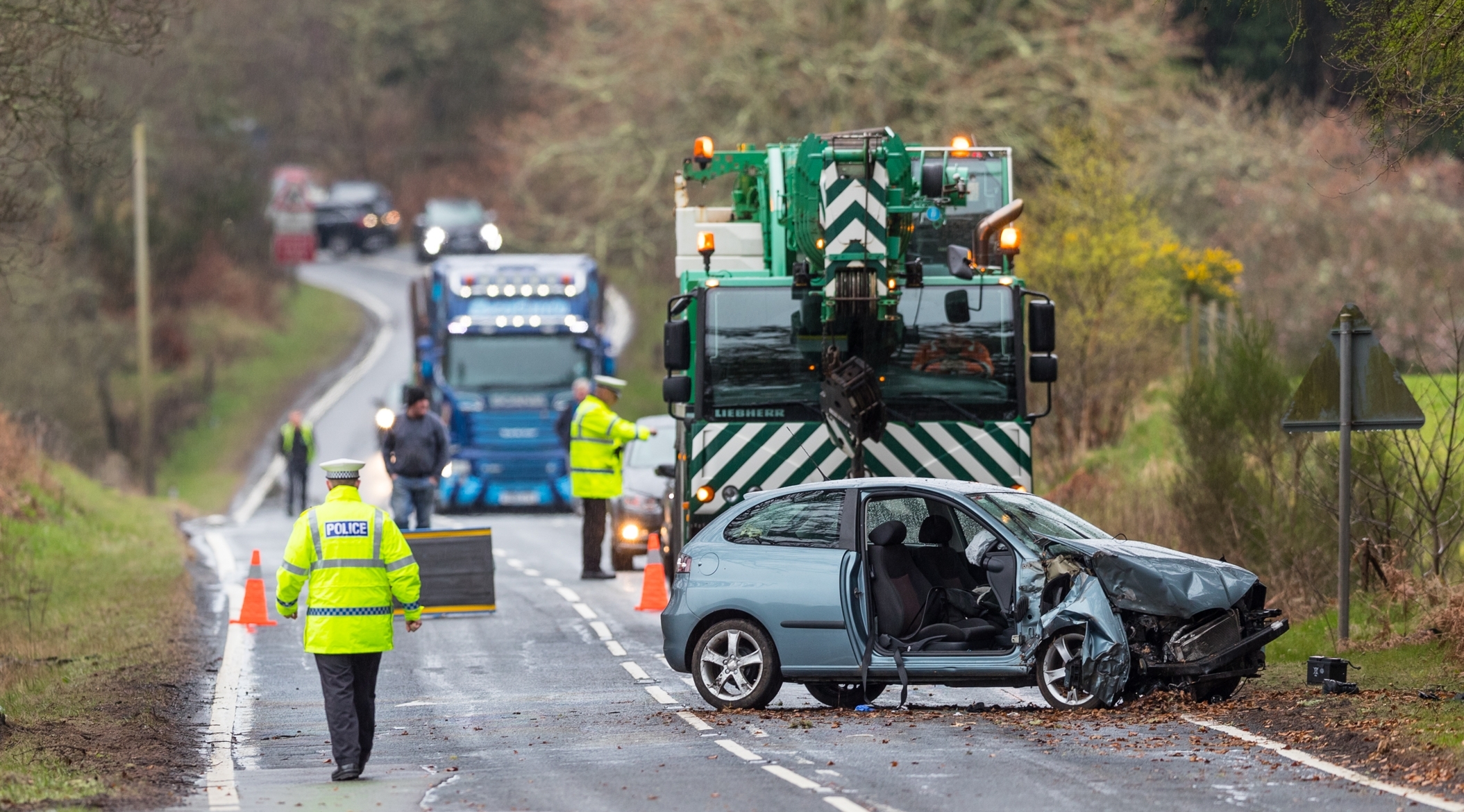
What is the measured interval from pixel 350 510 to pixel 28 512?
1745 cm

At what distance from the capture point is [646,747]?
11.2 metres

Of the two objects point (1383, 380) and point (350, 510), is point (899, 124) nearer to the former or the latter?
point (1383, 380)

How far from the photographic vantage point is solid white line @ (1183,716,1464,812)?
367 inches

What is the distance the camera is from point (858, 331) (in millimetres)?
15570

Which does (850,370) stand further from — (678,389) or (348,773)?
(348,773)

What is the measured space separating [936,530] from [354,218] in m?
63.2

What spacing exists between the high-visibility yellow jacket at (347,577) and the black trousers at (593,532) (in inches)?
373

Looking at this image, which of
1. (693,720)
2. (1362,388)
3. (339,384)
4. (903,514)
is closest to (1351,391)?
(1362,388)

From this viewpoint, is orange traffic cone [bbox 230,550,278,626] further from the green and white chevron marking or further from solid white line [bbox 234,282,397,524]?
solid white line [bbox 234,282,397,524]

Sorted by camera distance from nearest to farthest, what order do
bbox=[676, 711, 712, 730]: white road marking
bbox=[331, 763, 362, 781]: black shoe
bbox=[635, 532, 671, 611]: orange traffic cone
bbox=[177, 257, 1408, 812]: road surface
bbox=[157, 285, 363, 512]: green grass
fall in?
bbox=[177, 257, 1408, 812]: road surface → bbox=[331, 763, 362, 781]: black shoe → bbox=[676, 711, 712, 730]: white road marking → bbox=[635, 532, 671, 611]: orange traffic cone → bbox=[157, 285, 363, 512]: green grass

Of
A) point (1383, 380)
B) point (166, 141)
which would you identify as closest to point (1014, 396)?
point (1383, 380)

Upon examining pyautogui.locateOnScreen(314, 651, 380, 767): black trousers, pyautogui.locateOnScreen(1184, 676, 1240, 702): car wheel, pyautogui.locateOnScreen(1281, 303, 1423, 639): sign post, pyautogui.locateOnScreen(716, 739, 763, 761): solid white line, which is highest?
pyautogui.locateOnScreen(1281, 303, 1423, 639): sign post

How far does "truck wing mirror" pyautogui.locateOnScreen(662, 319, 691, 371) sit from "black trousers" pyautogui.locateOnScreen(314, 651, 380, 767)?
529cm


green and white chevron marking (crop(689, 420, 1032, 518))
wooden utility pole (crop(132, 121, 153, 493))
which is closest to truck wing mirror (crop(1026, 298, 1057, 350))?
green and white chevron marking (crop(689, 420, 1032, 518))
